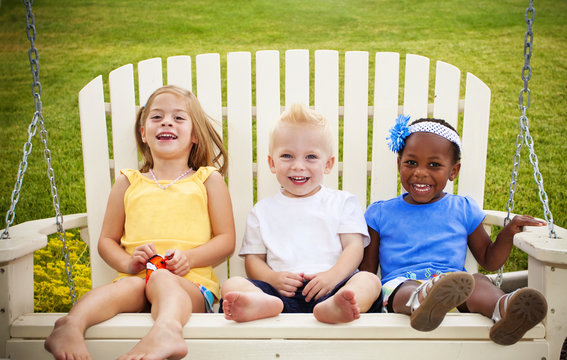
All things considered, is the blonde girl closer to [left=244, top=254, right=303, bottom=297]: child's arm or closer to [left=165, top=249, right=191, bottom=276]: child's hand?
[left=165, top=249, right=191, bottom=276]: child's hand

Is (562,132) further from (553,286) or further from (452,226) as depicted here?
(553,286)

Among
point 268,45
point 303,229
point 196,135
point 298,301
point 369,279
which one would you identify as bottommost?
point 298,301

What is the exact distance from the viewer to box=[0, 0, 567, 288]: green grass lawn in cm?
559

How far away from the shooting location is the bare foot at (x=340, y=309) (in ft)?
5.66

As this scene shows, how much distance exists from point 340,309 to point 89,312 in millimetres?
806

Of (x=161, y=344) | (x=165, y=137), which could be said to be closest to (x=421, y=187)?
(x=165, y=137)

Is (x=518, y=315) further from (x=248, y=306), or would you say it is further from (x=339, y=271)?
(x=248, y=306)

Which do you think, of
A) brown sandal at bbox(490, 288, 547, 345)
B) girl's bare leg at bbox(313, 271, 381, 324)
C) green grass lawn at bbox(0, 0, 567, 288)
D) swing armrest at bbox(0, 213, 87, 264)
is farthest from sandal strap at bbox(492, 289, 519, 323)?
green grass lawn at bbox(0, 0, 567, 288)

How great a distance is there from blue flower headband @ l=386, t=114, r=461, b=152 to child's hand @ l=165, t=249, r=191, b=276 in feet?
3.43

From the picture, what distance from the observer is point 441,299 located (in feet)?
5.50

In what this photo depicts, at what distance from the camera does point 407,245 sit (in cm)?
237

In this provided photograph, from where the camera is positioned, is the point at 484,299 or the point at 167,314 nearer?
the point at 167,314

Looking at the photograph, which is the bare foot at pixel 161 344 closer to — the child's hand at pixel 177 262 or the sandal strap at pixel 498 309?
the child's hand at pixel 177 262

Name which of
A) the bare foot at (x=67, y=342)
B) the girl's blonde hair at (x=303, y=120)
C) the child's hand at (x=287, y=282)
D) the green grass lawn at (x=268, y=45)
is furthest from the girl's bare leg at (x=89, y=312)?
the green grass lawn at (x=268, y=45)
